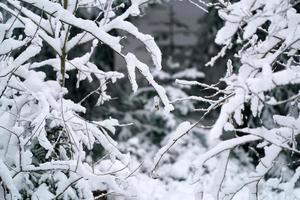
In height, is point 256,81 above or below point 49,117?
above

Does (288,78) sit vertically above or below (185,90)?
above

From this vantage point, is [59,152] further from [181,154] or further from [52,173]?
[181,154]

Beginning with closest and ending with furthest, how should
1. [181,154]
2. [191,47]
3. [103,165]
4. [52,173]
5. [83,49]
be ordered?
[52,173], [103,165], [83,49], [181,154], [191,47]

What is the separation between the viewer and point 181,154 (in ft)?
37.1

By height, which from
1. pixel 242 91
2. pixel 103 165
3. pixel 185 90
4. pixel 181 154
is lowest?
pixel 181 154

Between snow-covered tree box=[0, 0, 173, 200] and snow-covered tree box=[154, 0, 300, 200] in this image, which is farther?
snow-covered tree box=[0, 0, 173, 200]

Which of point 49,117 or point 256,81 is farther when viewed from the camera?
point 49,117

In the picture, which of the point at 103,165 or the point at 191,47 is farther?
the point at 191,47

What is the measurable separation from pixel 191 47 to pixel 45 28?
9.38 metres

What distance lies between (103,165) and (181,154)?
6766 mm

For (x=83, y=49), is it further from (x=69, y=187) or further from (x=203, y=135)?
(x=69, y=187)

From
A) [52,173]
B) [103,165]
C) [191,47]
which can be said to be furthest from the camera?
[191,47]

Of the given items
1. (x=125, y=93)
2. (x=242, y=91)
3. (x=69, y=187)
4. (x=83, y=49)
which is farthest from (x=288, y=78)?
(x=125, y=93)

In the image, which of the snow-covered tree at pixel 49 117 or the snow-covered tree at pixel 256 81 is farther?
the snow-covered tree at pixel 49 117
